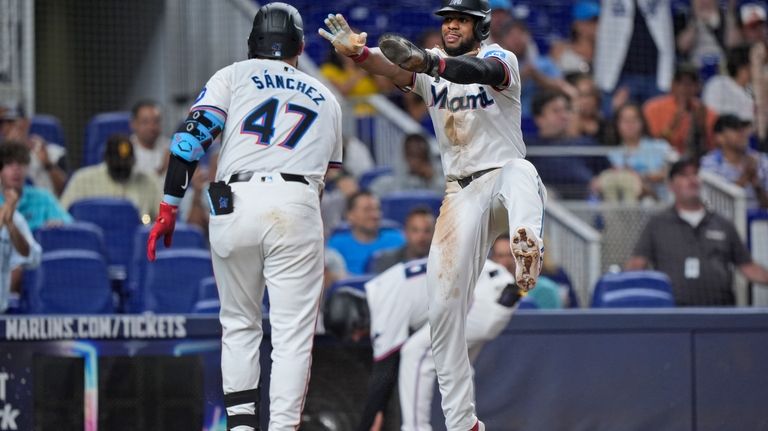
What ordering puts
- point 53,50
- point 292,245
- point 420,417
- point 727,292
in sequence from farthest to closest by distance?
point 53,50 → point 727,292 → point 420,417 → point 292,245

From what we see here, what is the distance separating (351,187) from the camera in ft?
31.8

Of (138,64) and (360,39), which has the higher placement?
(138,64)

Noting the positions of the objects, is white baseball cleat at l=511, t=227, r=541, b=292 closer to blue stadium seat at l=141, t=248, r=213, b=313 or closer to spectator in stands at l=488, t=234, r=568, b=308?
spectator in stands at l=488, t=234, r=568, b=308

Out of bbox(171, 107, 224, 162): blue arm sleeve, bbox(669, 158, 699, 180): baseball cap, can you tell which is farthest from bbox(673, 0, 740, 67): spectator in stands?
bbox(171, 107, 224, 162): blue arm sleeve

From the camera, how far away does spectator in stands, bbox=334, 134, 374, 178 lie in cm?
1039

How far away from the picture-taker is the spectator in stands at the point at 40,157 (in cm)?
923

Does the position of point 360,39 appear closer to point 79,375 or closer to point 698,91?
point 79,375

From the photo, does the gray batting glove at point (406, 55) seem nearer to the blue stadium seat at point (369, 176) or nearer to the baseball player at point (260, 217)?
the baseball player at point (260, 217)

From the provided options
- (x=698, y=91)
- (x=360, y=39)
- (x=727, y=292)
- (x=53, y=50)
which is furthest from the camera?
(x=698, y=91)

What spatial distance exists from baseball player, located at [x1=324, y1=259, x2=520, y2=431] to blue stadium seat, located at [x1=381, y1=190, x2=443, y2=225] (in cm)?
278

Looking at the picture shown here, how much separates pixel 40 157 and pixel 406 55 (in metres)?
5.31

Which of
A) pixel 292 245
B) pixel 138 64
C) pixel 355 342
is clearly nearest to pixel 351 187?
pixel 138 64

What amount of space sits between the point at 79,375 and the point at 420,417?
1.76 meters

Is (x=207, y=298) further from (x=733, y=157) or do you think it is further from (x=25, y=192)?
(x=733, y=157)
